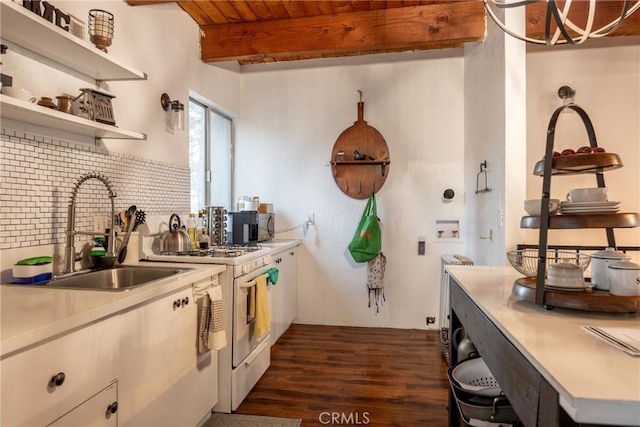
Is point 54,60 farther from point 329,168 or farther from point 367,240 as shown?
point 367,240

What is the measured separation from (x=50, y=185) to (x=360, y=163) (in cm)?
264

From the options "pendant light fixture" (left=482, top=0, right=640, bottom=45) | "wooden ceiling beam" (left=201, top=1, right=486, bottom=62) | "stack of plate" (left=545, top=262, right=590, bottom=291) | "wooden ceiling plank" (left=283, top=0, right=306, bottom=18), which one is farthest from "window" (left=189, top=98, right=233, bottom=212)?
"stack of plate" (left=545, top=262, right=590, bottom=291)

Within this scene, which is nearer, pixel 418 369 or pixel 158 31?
pixel 158 31

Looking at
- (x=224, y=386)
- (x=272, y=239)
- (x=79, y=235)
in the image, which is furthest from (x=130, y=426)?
(x=272, y=239)

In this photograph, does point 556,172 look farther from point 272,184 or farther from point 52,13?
point 272,184

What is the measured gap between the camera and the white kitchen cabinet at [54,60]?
1352 millimetres

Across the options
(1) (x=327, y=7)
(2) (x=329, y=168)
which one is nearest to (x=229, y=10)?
(1) (x=327, y=7)

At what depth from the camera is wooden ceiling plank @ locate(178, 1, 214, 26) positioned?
114 inches

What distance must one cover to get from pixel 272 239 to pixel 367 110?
5.59 feet

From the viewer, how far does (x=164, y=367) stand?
63.3 inches

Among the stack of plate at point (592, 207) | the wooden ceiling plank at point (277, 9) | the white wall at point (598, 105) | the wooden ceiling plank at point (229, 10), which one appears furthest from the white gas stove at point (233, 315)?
the white wall at point (598, 105)

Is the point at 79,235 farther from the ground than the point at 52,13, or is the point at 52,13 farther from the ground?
the point at 52,13

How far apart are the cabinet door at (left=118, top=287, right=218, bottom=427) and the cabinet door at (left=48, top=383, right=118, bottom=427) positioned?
0.13 feet

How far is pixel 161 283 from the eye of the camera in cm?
158
